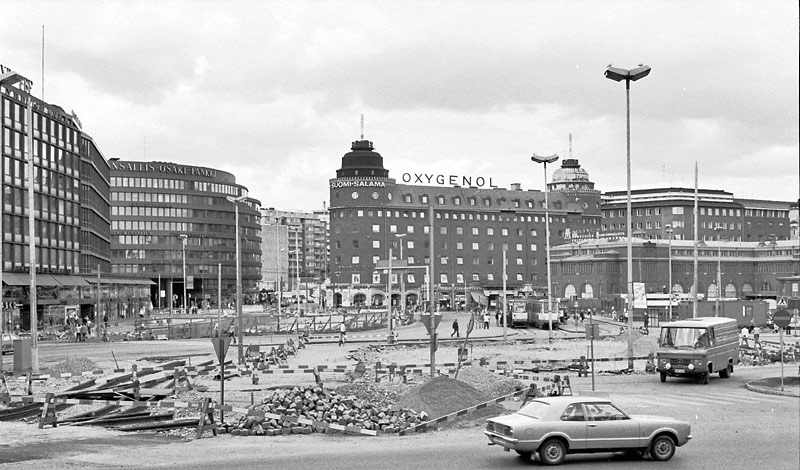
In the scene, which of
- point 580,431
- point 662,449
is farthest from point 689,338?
point 580,431

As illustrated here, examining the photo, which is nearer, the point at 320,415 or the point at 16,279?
the point at 320,415

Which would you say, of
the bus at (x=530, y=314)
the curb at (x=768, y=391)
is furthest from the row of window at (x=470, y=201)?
the curb at (x=768, y=391)

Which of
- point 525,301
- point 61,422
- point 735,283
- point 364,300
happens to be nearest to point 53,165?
point 525,301

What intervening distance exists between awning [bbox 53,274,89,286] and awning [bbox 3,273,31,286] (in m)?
6.86

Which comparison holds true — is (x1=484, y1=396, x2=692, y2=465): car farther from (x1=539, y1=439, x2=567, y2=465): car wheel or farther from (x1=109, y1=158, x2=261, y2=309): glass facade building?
(x1=109, y1=158, x2=261, y2=309): glass facade building

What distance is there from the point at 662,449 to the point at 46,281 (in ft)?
218

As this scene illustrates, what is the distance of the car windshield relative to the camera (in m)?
20.2

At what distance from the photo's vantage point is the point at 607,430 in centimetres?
2030

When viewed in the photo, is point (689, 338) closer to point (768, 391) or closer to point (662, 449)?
point (768, 391)

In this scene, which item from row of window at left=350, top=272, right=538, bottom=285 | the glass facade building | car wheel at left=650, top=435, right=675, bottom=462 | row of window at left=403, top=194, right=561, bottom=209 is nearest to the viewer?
car wheel at left=650, top=435, right=675, bottom=462

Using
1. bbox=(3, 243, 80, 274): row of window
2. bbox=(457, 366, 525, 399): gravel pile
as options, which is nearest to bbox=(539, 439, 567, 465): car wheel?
bbox=(457, 366, 525, 399): gravel pile

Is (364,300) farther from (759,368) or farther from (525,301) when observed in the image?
(759,368)

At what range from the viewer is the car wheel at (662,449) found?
67.2 ft

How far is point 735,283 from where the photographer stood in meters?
153
